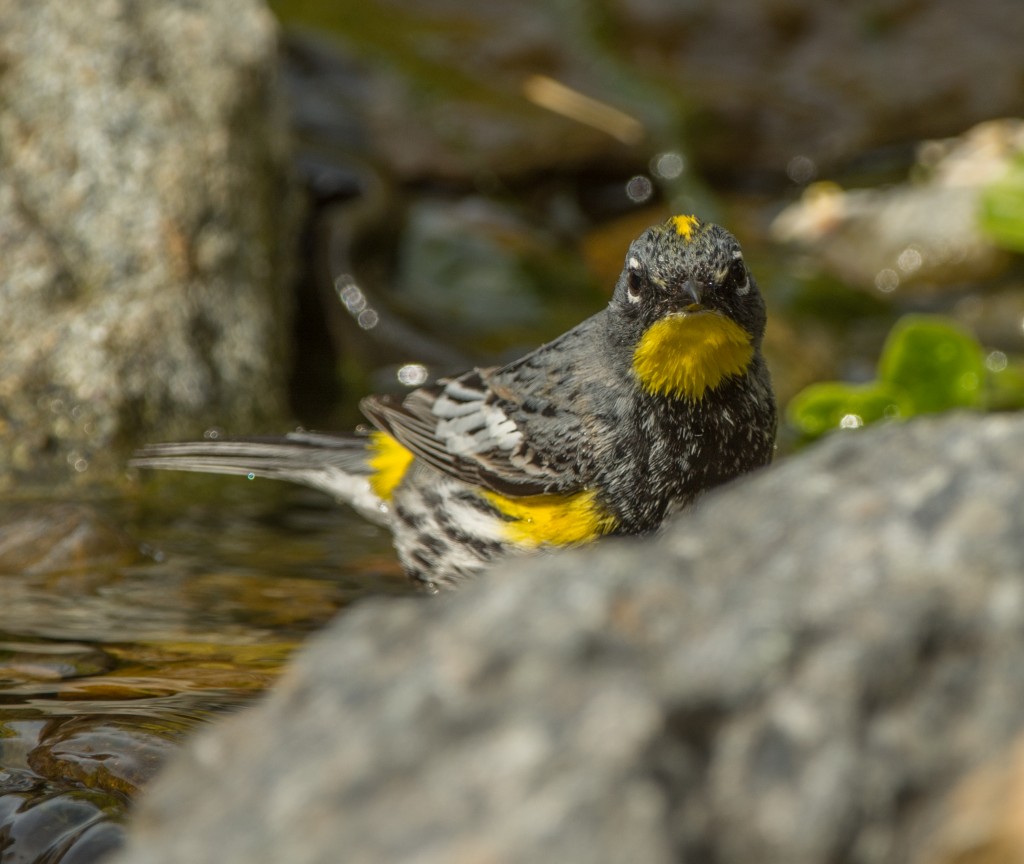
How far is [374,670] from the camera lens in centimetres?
187

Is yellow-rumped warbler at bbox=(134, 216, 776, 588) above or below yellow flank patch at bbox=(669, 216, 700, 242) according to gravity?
below

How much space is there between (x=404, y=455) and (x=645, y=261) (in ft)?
5.61

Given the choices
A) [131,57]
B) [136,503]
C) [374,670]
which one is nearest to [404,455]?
[136,503]

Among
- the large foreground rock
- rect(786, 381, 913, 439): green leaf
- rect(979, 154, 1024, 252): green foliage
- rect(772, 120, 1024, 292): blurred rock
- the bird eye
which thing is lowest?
the large foreground rock

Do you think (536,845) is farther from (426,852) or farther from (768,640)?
(768,640)

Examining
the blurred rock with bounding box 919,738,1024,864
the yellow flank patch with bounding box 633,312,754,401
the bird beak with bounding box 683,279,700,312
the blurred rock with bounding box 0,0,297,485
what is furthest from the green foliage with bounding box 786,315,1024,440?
the blurred rock with bounding box 919,738,1024,864

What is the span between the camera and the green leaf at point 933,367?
243 inches

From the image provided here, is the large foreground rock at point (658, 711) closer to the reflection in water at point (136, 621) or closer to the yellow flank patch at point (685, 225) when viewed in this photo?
the reflection in water at point (136, 621)

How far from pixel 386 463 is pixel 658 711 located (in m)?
3.98

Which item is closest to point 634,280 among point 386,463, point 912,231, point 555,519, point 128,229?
point 555,519

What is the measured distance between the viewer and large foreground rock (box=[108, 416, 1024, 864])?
1.67 metres

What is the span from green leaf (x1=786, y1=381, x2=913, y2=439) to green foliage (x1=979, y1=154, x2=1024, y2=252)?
189 cm

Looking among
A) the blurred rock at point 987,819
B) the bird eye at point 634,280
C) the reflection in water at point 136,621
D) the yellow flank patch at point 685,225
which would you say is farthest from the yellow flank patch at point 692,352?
the blurred rock at point 987,819

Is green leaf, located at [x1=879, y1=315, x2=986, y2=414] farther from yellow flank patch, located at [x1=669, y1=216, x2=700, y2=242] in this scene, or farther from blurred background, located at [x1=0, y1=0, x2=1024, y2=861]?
yellow flank patch, located at [x1=669, y1=216, x2=700, y2=242]
